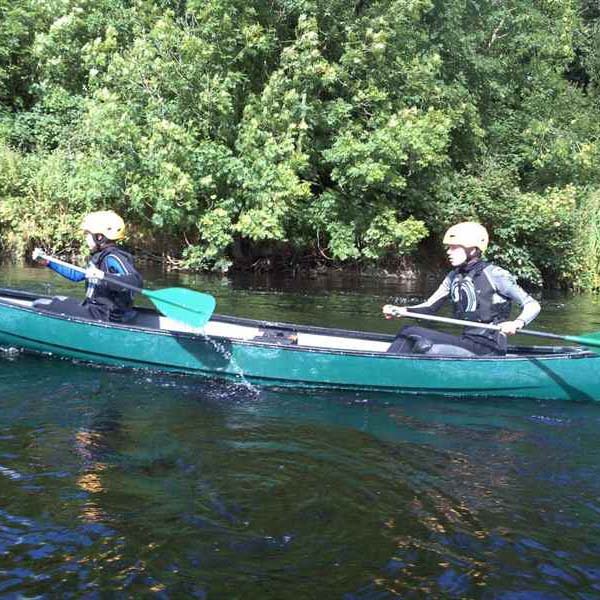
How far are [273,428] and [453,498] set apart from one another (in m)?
1.80

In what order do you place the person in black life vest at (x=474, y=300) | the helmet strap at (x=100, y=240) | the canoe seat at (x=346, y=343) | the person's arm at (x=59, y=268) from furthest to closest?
1. the canoe seat at (x=346, y=343)
2. the helmet strap at (x=100, y=240)
3. the person's arm at (x=59, y=268)
4. the person in black life vest at (x=474, y=300)

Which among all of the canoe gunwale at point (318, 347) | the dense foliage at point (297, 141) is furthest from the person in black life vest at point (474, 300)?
the dense foliage at point (297, 141)

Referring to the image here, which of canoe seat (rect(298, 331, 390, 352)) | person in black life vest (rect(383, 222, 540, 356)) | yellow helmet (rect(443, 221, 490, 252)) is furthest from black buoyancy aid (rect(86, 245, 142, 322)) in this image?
yellow helmet (rect(443, 221, 490, 252))

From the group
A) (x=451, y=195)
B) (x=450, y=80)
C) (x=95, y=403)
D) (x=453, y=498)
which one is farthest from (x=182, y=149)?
(x=453, y=498)

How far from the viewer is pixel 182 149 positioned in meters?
14.5

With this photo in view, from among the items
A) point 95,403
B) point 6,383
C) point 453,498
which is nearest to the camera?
point 453,498

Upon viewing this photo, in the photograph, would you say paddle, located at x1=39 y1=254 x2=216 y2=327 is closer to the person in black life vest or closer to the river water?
the river water

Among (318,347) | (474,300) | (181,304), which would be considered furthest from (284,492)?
(181,304)

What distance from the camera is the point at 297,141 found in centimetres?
1532

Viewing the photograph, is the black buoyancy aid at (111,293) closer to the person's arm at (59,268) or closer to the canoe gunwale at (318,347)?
the person's arm at (59,268)

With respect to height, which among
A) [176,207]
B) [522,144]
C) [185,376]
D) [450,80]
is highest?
[450,80]

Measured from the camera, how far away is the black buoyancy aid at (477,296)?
681 centimetres

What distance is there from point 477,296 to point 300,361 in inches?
73.0

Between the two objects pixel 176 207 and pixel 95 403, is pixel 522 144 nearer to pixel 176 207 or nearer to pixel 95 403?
pixel 176 207
